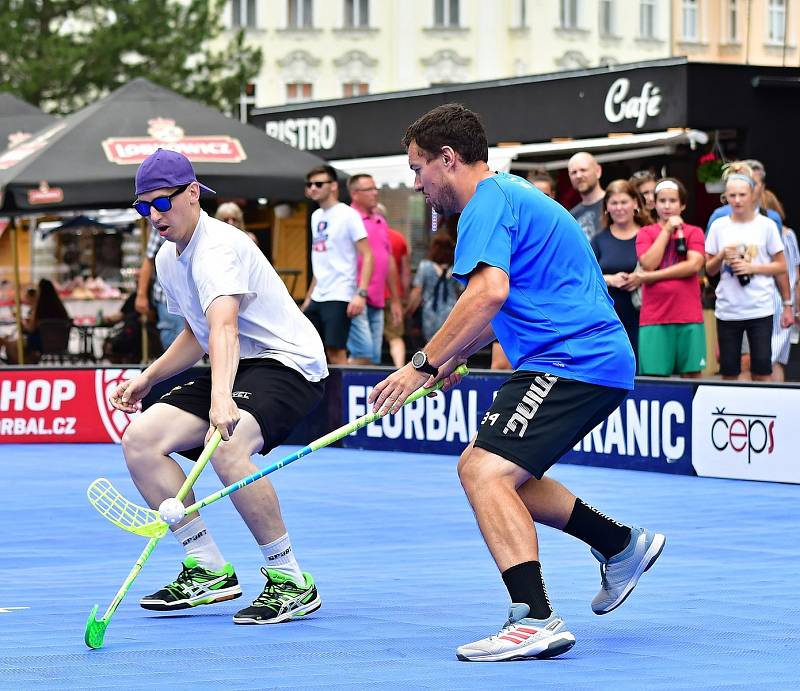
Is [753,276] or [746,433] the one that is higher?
[753,276]

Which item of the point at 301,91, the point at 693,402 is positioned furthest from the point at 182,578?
the point at 301,91

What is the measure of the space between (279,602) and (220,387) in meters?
0.83

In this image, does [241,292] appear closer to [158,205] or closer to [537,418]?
[158,205]

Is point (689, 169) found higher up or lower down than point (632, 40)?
lower down

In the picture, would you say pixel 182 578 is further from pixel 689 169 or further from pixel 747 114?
pixel 689 169

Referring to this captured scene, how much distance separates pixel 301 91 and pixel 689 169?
44.2 m

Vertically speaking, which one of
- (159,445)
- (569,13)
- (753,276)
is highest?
(569,13)

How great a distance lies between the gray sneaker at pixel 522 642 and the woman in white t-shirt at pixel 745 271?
6.71 meters

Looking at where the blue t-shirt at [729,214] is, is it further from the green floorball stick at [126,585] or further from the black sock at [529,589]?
the black sock at [529,589]

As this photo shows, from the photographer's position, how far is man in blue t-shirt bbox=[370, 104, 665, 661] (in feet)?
18.1

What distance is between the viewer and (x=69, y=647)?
5.84 m

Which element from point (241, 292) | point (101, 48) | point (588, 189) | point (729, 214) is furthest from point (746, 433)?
point (101, 48)

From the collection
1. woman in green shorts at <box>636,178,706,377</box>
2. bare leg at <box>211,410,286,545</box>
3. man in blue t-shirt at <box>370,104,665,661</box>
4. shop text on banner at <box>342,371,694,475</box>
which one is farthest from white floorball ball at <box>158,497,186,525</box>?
woman in green shorts at <box>636,178,706,377</box>

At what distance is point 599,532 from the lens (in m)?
6.05
